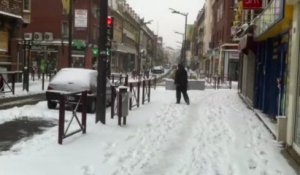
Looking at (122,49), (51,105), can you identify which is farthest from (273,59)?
(122,49)

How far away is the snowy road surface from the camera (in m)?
8.48

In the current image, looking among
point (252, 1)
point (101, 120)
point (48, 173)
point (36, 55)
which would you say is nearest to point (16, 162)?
point (48, 173)

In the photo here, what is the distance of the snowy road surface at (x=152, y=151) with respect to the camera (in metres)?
8.48

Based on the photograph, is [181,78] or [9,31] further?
[9,31]

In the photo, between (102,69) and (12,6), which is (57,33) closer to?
(12,6)

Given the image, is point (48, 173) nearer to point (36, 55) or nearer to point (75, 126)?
point (75, 126)

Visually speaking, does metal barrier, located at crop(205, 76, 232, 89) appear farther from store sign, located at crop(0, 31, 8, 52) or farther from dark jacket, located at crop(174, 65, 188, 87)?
dark jacket, located at crop(174, 65, 188, 87)

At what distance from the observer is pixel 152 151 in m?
10.3

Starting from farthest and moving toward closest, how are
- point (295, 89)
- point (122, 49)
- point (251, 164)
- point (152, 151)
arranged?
point (122, 49), point (295, 89), point (152, 151), point (251, 164)

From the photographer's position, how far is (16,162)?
8398 millimetres

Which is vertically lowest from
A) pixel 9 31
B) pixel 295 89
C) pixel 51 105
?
pixel 51 105

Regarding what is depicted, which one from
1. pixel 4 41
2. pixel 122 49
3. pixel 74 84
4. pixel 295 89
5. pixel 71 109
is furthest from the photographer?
pixel 122 49

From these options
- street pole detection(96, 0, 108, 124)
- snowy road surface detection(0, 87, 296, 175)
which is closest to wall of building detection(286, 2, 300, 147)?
snowy road surface detection(0, 87, 296, 175)

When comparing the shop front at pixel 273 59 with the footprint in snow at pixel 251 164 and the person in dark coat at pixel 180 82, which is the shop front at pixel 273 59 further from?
the footprint in snow at pixel 251 164
